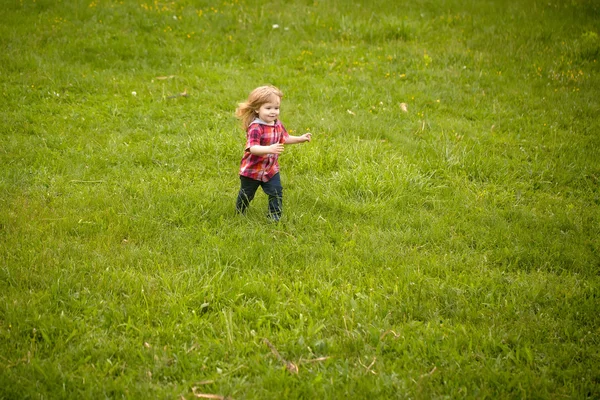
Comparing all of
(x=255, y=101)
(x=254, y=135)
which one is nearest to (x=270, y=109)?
(x=255, y=101)

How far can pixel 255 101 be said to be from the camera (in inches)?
212

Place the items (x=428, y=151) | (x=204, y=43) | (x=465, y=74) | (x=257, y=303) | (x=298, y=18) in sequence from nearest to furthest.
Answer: (x=257, y=303) < (x=428, y=151) < (x=465, y=74) < (x=204, y=43) < (x=298, y=18)

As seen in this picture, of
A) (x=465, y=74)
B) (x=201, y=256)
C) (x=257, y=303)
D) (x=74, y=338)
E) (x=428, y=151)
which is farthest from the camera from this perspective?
(x=465, y=74)

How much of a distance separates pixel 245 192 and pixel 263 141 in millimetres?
609

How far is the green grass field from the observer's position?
3.79 metres

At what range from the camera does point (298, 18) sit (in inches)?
480

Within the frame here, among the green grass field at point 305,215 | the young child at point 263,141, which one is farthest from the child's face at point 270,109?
the green grass field at point 305,215

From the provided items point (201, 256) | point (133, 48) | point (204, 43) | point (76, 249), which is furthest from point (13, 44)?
point (201, 256)

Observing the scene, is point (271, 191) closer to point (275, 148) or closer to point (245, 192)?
point (245, 192)

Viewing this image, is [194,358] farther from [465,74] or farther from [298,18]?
[298,18]

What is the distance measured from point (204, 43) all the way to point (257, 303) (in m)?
8.03

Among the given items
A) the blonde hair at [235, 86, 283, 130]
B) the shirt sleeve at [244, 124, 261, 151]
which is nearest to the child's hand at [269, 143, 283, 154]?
the shirt sleeve at [244, 124, 261, 151]

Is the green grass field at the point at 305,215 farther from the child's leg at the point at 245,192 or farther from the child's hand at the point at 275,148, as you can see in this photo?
the child's hand at the point at 275,148

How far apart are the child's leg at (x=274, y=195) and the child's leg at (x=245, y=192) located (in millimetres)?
120
